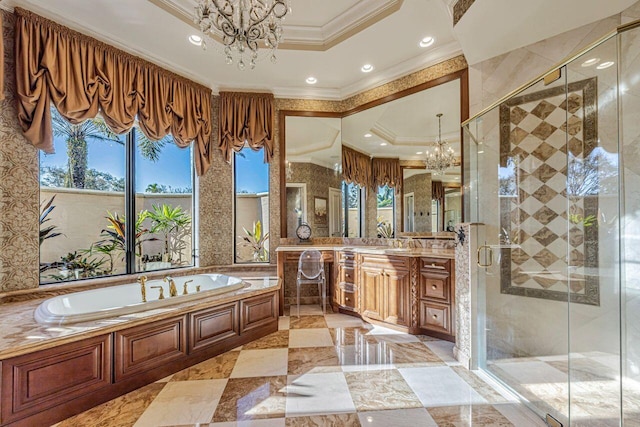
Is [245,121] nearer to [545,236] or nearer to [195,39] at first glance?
[195,39]

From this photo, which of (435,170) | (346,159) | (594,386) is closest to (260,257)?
(346,159)

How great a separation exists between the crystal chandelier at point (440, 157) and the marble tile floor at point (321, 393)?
184cm

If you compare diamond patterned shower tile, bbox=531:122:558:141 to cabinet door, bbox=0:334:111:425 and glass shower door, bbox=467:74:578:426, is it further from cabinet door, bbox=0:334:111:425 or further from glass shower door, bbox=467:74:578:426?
cabinet door, bbox=0:334:111:425

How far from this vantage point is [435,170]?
3.15 metres

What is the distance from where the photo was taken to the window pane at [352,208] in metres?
3.84

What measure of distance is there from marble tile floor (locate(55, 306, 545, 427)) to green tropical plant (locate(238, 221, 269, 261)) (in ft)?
4.82

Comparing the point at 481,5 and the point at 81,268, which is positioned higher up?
the point at 481,5

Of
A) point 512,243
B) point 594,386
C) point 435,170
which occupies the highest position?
point 435,170

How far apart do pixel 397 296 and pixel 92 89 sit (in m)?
3.61

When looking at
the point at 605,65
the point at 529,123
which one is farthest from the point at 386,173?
the point at 605,65

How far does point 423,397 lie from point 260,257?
2681 mm

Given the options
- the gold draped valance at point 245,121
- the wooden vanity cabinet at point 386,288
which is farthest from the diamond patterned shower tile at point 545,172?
the gold draped valance at point 245,121

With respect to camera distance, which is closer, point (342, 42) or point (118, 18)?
point (118, 18)

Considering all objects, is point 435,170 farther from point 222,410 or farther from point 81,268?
point 81,268
